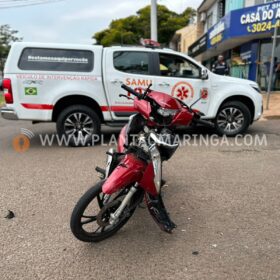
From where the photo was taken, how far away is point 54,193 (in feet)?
13.1

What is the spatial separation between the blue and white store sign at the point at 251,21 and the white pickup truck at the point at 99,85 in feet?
25.5

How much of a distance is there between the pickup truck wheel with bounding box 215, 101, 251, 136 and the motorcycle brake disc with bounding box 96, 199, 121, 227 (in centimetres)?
466

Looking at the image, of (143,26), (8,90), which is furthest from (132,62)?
(143,26)

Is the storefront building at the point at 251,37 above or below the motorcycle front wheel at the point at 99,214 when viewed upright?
above

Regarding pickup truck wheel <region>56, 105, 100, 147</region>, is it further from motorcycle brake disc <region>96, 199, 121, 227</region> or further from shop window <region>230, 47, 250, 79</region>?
shop window <region>230, 47, 250, 79</region>

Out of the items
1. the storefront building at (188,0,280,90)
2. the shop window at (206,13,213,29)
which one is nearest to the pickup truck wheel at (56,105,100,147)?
the storefront building at (188,0,280,90)

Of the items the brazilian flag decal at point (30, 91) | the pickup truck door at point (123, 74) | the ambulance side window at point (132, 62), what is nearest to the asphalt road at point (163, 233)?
the brazilian flag decal at point (30, 91)

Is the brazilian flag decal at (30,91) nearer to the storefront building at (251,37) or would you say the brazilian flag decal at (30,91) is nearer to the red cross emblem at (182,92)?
the red cross emblem at (182,92)

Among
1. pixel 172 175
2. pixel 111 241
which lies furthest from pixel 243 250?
pixel 172 175

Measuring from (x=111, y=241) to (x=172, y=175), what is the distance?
1935mm

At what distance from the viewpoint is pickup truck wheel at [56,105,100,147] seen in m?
6.17

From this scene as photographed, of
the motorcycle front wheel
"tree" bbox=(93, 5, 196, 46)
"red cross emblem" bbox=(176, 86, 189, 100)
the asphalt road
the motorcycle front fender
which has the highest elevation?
"tree" bbox=(93, 5, 196, 46)

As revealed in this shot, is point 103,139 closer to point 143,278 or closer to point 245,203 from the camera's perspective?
point 245,203

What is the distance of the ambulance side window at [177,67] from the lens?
6.54m
